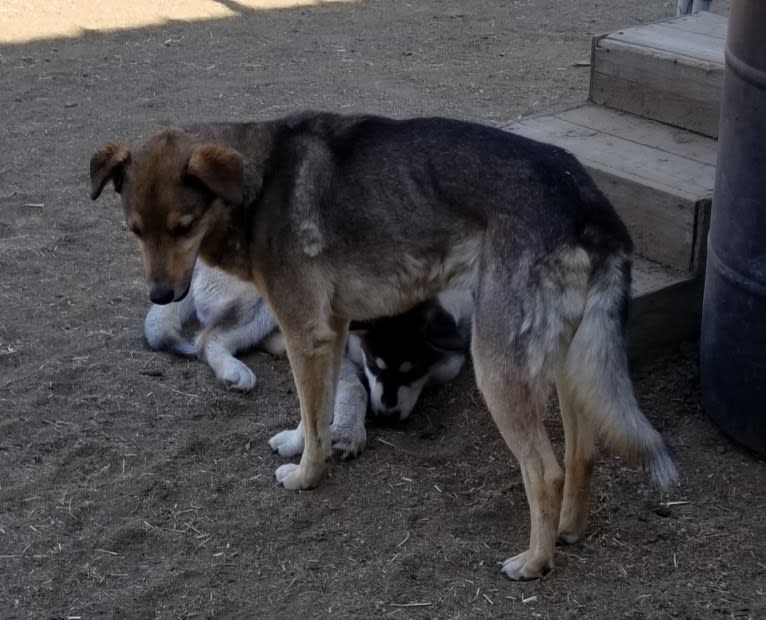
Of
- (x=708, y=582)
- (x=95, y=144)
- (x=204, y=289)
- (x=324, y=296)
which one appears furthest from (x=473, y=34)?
(x=708, y=582)

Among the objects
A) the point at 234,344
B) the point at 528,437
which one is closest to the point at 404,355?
the point at 234,344

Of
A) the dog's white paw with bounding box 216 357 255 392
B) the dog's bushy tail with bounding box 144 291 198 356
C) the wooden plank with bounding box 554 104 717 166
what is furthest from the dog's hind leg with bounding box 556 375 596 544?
the dog's bushy tail with bounding box 144 291 198 356

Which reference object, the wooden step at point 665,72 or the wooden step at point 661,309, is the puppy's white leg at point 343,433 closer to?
the wooden step at point 661,309

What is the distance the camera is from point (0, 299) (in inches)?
224

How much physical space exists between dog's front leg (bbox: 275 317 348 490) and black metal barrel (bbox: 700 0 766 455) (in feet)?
4.66

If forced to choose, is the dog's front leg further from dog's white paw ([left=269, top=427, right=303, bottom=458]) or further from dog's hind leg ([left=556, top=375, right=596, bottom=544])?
dog's hind leg ([left=556, top=375, right=596, bottom=544])

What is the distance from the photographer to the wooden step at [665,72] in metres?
5.41

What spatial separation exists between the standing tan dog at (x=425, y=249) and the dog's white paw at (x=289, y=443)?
161 mm

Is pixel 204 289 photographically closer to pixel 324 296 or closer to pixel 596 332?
pixel 324 296

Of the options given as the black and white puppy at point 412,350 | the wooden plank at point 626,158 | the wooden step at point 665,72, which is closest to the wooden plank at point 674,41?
the wooden step at point 665,72

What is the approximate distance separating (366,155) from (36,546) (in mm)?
1778

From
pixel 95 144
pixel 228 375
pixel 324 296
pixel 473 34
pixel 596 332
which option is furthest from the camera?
pixel 473 34

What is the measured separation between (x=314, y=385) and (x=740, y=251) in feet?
5.28

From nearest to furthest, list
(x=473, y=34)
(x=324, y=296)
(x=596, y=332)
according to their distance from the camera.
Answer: (x=596, y=332) < (x=324, y=296) < (x=473, y=34)
